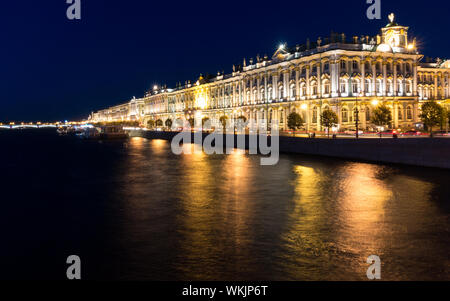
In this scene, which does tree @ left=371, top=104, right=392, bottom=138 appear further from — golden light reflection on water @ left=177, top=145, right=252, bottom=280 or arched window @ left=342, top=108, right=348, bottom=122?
golden light reflection on water @ left=177, top=145, right=252, bottom=280

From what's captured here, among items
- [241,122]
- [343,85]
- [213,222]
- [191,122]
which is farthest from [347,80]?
[213,222]

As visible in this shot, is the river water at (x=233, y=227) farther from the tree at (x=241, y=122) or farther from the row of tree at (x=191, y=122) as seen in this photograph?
the tree at (x=241, y=122)

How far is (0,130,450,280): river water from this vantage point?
9.45 metres

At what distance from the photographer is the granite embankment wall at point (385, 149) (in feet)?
88.2

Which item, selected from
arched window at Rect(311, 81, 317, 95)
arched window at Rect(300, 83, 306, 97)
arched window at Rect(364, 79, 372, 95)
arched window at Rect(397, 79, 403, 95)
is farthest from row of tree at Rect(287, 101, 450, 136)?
arched window at Rect(300, 83, 306, 97)

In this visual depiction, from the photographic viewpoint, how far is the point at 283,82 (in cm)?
8000

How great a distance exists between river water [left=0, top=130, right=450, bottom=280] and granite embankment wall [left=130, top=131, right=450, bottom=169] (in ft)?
6.23

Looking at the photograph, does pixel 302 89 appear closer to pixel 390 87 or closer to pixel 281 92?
pixel 281 92

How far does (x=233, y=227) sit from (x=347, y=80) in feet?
194

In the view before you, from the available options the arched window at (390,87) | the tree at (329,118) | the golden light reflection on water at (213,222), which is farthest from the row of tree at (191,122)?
the golden light reflection on water at (213,222)

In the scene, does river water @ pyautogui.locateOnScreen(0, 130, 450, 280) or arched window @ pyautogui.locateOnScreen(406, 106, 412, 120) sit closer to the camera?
river water @ pyautogui.locateOnScreen(0, 130, 450, 280)

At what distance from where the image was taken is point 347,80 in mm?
67625
